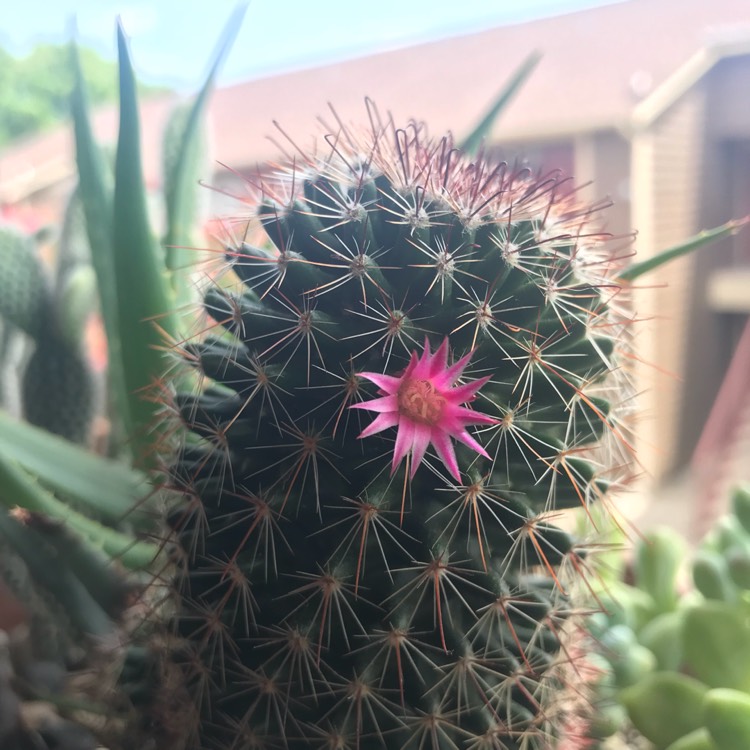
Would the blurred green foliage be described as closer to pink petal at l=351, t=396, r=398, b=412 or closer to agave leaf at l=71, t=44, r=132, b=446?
agave leaf at l=71, t=44, r=132, b=446

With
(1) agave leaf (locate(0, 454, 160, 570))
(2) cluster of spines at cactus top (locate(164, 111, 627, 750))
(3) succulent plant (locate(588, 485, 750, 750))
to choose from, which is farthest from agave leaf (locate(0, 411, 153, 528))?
(3) succulent plant (locate(588, 485, 750, 750))

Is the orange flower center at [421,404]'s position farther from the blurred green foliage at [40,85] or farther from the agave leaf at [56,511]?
the blurred green foliage at [40,85]

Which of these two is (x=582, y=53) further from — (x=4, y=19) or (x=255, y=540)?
(x=4, y=19)

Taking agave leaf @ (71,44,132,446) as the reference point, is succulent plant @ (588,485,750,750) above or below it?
below

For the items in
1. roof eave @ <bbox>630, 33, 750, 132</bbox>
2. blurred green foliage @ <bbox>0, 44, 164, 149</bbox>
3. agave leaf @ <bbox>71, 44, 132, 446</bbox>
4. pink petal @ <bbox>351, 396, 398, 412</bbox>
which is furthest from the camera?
blurred green foliage @ <bbox>0, 44, 164, 149</bbox>

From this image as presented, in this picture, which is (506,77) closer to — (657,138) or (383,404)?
(657,138)

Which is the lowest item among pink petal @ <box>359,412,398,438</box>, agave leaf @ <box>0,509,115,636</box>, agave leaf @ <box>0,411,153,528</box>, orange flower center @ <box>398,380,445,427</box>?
agave leaf @ <box>0,509,115,636</box>

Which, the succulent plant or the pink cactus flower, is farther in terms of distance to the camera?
the succulent plant
